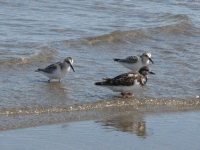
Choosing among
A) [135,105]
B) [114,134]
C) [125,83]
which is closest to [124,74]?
[125,83]

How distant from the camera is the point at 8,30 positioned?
16.5 meters

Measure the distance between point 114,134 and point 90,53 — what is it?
5.67m

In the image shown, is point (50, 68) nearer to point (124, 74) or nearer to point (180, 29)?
point (124, 74)

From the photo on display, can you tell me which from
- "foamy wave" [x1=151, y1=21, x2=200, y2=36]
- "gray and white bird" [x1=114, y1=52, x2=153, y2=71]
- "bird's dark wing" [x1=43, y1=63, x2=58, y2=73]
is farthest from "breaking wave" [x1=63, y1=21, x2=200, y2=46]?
"bird's dark wing" [x1=43, y1=63, x2=58, y2=73]

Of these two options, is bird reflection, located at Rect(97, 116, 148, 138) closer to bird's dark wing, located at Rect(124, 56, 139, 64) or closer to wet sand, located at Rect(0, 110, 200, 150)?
wet sand, located at Rect(0, 110, 200, 150)

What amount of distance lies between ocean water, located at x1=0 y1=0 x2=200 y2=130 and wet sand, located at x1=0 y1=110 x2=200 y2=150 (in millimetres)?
361

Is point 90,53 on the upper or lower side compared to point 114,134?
upper

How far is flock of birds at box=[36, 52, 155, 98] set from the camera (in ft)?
37.7

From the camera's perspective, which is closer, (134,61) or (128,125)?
(128,125)

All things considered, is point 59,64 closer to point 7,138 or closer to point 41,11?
point 7,138

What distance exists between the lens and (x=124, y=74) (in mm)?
11773

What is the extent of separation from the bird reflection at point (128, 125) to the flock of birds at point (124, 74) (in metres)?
1.16

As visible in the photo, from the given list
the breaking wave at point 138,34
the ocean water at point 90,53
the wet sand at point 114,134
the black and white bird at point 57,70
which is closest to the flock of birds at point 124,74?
the black and white bird at point 57,70

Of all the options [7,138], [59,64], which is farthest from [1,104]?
[59,64]
